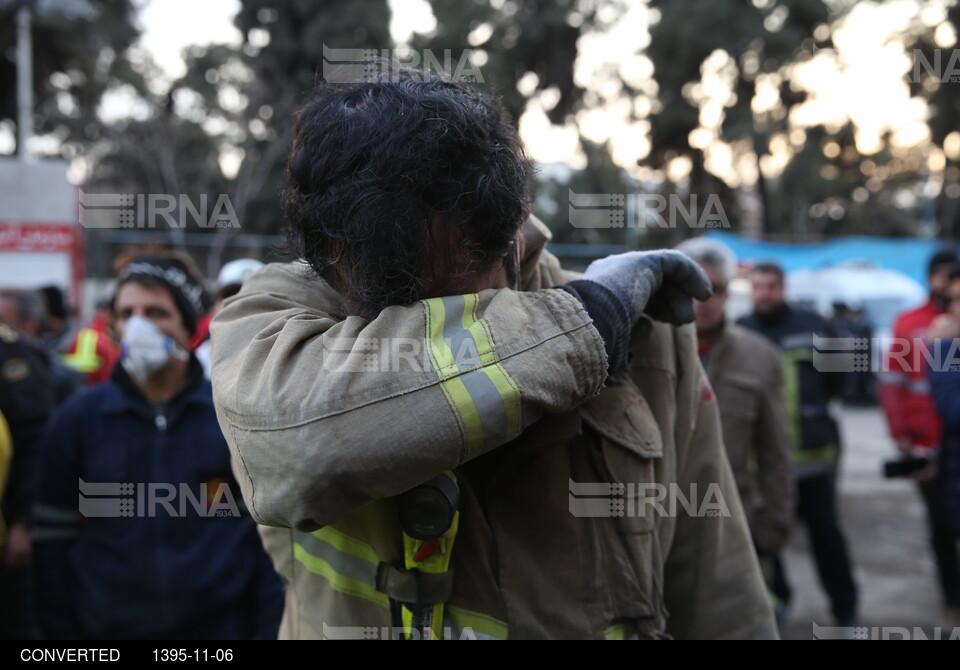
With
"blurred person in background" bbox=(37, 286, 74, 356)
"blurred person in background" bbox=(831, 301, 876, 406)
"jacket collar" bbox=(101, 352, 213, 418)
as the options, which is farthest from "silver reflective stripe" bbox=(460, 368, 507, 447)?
"blurred person in background" bbox=(831, 301, 876, 406)

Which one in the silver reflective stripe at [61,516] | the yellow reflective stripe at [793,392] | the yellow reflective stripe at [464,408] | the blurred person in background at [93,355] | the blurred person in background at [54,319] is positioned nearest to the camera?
the yellow reflective stripe at [464,408]

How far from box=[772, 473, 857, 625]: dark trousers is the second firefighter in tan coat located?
2.62ft

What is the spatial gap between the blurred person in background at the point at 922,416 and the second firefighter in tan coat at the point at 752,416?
1.23 metres

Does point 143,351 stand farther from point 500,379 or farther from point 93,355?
point 93,355

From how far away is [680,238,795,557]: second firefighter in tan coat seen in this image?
394cm

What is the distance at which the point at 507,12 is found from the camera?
20844 millimetres

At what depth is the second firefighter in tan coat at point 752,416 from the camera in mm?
3941

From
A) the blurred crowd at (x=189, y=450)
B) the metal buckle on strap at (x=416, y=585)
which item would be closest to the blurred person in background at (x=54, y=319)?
the blurred crowd at (x=189, y=450)

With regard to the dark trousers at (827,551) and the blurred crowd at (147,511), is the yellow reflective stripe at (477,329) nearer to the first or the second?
the blurred crowd at (147,511)

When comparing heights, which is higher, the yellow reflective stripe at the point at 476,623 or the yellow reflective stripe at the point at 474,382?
the yellow reflective stripe at the point at 474,382

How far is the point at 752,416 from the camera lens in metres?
3.97

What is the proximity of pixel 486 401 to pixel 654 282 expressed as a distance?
1.24ft

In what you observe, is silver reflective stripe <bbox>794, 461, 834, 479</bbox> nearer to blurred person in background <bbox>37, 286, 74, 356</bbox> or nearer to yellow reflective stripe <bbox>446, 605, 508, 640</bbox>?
yellow reflective stripe <bbox>446, 605, 508, 640</bbox>

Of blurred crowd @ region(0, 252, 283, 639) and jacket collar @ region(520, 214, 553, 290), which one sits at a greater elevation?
jacket collar @ region(520, 214, 553, 290)
